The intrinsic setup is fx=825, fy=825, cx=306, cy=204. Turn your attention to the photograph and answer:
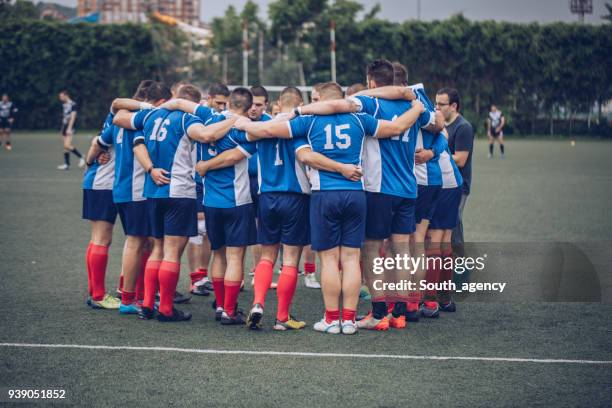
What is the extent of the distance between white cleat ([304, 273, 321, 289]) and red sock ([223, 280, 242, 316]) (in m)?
1.92

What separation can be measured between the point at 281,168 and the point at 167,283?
4.87 feet

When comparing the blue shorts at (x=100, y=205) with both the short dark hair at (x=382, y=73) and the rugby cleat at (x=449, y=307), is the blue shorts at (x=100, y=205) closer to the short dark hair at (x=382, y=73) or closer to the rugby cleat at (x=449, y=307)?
the short dark hair at (x=382, y=73)

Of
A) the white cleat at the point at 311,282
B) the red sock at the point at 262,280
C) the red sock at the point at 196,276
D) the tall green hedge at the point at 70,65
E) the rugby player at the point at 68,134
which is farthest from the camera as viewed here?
the tall green hedge at the point at 70,65

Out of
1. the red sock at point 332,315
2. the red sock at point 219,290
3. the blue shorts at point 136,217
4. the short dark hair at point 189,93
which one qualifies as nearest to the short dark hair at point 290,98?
the short dark hair at point 189,93

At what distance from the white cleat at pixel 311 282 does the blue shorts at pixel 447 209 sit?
174 cm

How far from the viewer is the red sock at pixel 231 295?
7.34 metres

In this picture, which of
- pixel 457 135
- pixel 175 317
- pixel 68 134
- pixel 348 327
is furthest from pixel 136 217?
pixel 68 134

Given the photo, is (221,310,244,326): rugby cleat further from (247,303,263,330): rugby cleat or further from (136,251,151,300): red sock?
(136,251,151,300): red sock

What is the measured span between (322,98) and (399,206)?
3.87ft

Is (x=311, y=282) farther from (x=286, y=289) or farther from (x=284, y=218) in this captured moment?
(x=284, y=218)

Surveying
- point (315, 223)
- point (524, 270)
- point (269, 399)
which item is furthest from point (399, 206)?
point (524, 270)

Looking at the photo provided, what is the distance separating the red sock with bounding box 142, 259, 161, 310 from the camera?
24.8 ft

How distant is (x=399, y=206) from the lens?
7.33 metres

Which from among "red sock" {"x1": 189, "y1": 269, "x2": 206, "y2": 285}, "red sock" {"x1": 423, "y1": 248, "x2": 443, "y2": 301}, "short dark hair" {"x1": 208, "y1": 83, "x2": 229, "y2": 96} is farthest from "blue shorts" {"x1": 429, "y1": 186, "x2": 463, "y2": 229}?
"red sock" {"x1": 189, "y1": 269, "x2": 206, "y2": 285}
